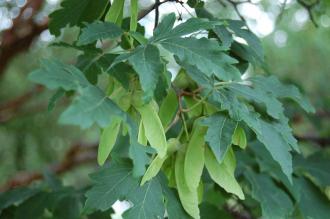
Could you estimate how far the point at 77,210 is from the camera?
1124 millimetres

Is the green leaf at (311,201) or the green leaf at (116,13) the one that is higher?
the green leaf at (116,13)

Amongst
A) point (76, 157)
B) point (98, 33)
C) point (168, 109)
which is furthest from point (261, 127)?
point (76, 157)

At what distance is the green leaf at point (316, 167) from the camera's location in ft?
3.89

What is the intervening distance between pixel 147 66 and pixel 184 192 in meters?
0.20

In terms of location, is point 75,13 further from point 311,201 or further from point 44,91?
point 44,91

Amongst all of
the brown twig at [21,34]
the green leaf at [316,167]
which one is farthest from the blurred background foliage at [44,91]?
the green leaf at [316,167]

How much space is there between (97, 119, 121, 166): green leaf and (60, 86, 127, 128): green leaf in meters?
0.10

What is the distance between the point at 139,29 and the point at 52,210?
1.44 ft

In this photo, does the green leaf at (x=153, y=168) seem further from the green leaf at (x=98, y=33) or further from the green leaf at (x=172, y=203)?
the green leaf at (x=98, y=33)

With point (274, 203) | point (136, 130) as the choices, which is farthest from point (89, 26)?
point (274, 203)

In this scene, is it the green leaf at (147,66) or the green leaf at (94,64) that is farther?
the green leaf at (94,64)

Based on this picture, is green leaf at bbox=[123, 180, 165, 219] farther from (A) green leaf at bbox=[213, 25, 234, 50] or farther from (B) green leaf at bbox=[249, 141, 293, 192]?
(B) green leaf at bbox=[249, 141, 293, 192]

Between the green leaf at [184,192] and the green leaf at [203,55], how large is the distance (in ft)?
0.45

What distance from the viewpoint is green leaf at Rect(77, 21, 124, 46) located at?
74cm
